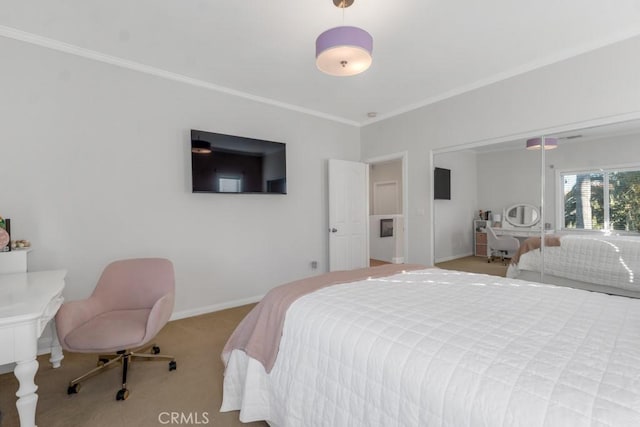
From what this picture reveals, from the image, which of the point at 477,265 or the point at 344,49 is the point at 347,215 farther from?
the point at 344,49

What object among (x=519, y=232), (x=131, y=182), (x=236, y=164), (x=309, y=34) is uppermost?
(x=309, y=34)

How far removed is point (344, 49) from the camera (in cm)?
190

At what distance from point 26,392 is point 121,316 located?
2.95 feet

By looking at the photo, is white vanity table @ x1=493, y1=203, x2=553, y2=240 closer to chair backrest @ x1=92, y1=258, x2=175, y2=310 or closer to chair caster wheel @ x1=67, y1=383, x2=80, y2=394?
chair backrest @ x1=92, y1=258, x2=175, y2=310

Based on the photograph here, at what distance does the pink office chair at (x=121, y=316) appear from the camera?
1984mm

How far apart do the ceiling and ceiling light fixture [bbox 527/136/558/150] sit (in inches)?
28.9

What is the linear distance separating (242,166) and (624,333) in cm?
345

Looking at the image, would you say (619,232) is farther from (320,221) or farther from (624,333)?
(320,221)

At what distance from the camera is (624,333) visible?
1.18m

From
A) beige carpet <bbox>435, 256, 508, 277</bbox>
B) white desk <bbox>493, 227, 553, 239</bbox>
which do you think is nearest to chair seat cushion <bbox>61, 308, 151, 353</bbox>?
beige carpet <bbox>435, 256, 508, 277</bbox>

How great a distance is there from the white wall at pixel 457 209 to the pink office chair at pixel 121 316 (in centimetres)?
325

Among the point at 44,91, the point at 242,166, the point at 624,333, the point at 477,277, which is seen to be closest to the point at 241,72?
the point at 242,166

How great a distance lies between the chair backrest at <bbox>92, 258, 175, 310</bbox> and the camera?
8.16ft

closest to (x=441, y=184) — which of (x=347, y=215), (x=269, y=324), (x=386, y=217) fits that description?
(x=347, y=215)
